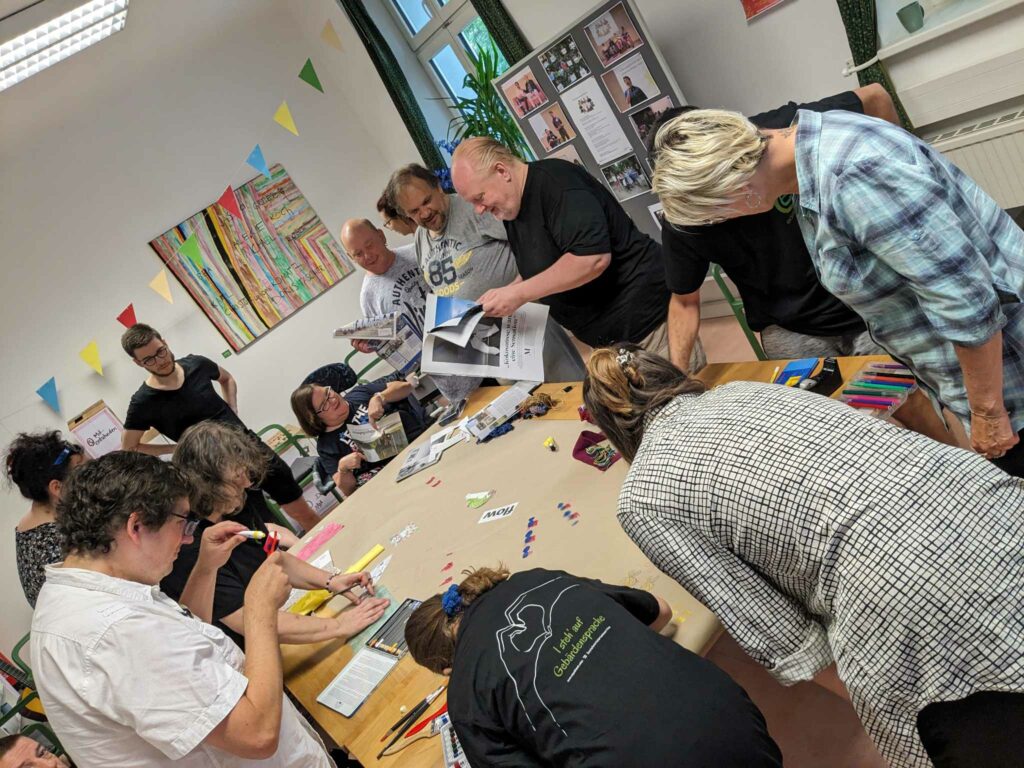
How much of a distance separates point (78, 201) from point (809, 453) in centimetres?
484

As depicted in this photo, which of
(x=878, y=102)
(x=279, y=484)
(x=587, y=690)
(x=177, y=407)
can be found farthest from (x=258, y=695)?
(x=177, y=407)

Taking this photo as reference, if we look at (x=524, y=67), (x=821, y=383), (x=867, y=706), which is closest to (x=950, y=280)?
(x=821, y=383)

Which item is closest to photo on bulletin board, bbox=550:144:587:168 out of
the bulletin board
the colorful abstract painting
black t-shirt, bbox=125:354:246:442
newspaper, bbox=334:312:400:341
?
the bulletin board

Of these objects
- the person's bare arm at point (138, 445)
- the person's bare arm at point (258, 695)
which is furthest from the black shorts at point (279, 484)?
the person's bare arm at point (258, 695)

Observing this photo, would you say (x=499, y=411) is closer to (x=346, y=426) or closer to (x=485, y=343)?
(x=485, y=343)

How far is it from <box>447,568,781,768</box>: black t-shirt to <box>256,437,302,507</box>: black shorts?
2303 mm

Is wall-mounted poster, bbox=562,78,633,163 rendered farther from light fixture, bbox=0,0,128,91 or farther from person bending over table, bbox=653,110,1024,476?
person bending over table, bbox=653,110,1024,476

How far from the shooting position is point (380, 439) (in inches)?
129

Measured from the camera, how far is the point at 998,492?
109 cm

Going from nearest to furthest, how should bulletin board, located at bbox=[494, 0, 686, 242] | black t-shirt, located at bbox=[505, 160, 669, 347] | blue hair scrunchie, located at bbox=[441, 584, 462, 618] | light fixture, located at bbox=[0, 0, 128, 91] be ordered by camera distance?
1. blue hair scrunchie, located at bbox=[441, 584, 462, 618]
2. black t-shirt, located at bbox=[505, 160, 669, 347]
3. light fixture, located at bbox=[0, 0, 128, 91]
4. bulletin board, located at bbox=[494, 0, 686, 242]

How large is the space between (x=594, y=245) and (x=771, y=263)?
0.62m

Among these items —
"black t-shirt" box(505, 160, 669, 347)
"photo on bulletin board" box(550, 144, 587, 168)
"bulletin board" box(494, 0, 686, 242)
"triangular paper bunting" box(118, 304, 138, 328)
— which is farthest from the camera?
"triangular paper bunting" box(118, 304, 138, 328)

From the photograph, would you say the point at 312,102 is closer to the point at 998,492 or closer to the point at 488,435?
the point at 488,435

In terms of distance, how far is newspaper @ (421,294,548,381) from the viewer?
8.54ft
